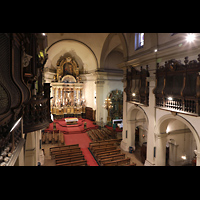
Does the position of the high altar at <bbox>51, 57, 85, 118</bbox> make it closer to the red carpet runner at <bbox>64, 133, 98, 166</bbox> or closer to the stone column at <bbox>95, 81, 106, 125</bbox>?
the stone column at <bbox>95, 81, 106, 125</bbox>

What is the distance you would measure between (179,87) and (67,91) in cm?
1769

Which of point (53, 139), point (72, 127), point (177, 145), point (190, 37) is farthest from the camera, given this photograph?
point (72, 127)

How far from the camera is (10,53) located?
11.0 ft

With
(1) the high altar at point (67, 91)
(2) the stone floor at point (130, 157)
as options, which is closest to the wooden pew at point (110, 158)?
(2) the stone floor at point (130, 157)

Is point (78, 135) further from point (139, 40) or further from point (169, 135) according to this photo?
point (139, 40)

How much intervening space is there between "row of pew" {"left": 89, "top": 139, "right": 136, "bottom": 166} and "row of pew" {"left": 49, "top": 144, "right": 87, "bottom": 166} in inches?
45.2

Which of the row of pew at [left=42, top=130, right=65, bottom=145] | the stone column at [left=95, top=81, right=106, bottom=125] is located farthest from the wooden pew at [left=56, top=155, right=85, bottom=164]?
the stone column at [left=95, top=81, right=106, bottom=125]

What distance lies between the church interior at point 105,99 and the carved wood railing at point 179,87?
43 mm

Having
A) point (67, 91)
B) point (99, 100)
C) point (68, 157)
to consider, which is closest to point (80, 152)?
point (68, 157)

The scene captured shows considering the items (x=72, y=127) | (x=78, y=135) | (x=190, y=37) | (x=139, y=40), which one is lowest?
(x=78, y=135)

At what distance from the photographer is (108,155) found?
10.9m

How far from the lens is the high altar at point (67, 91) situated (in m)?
22.0

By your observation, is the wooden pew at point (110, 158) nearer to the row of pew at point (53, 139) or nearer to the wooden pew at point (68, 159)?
the wooden pew at point (68, 159)

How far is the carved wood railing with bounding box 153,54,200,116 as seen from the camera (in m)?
6.73
